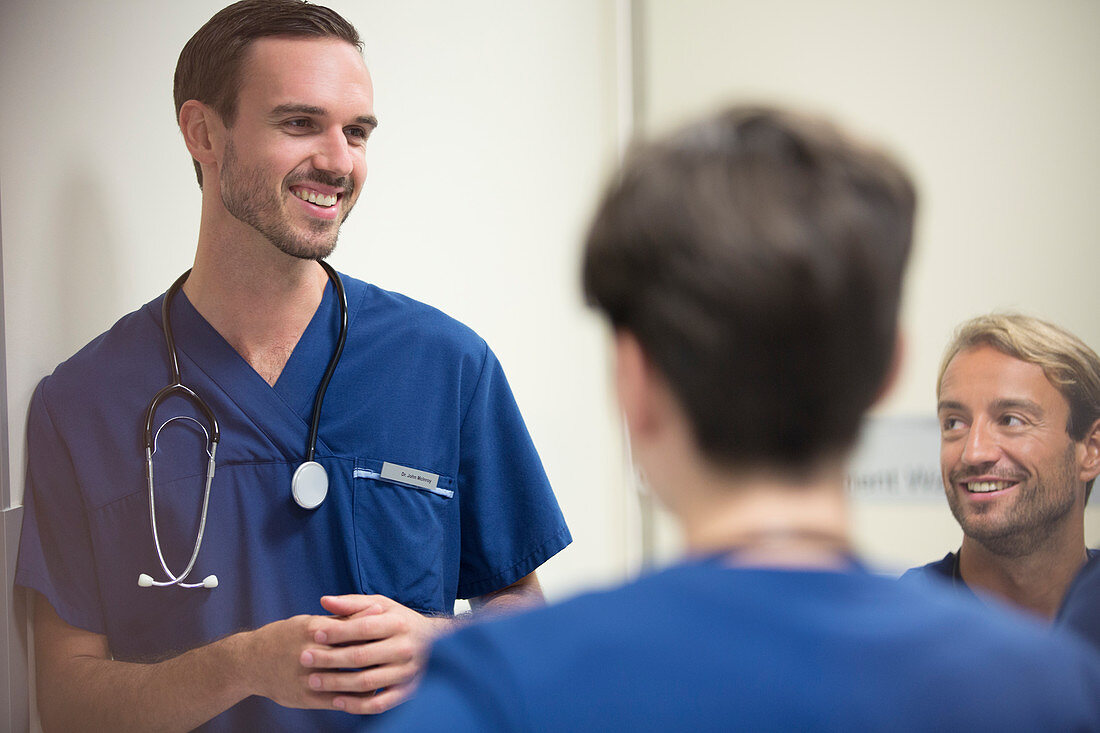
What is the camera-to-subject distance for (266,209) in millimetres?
1058

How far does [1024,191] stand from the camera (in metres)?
1.80

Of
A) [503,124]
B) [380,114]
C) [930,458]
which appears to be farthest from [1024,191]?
[380,114]

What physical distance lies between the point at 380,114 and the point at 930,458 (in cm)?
128

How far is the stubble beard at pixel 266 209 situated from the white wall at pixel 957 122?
1.06 m

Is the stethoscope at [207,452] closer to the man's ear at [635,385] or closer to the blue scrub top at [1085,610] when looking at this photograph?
the man's ear at [635,385]

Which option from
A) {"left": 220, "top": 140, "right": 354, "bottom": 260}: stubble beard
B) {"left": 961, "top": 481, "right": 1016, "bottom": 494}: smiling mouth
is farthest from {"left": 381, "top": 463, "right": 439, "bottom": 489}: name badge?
{"left": 961, "top": 481, "right": 1016, "bottom": 494}: smiling mouth

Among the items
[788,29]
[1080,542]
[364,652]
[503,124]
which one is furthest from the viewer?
[788,29]

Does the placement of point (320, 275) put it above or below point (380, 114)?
below

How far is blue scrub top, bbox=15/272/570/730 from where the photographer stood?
1.01 metres

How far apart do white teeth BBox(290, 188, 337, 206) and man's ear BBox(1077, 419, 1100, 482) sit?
A: 1103 mm

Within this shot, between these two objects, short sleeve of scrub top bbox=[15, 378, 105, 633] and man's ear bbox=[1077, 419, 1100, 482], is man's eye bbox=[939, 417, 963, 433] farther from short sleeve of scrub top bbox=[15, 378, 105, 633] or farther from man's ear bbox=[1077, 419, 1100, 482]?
short sleeve of scrub top bbox=[15, 378, 105, 633]

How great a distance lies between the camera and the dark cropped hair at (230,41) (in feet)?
3.42

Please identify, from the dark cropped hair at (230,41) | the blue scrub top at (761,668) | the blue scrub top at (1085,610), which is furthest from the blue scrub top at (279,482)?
the blue scrub top at (761,668)

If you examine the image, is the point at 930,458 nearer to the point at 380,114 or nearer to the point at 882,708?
the point at 380,114
